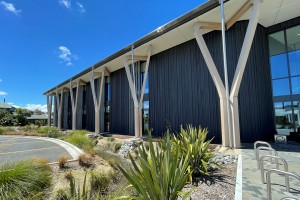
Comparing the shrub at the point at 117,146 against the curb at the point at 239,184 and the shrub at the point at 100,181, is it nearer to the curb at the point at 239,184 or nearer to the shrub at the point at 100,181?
the shrub at the point at 100,181

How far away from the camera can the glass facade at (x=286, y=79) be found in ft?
36.6

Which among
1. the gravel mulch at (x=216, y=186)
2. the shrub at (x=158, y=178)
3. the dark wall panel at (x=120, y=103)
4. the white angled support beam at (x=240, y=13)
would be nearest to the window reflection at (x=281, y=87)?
the white angled support beam at (x=240, y=13)

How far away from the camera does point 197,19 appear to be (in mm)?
10969

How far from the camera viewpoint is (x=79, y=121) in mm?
28812

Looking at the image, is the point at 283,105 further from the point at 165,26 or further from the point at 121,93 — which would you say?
the point at 121,93

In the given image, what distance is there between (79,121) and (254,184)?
92.1 feet

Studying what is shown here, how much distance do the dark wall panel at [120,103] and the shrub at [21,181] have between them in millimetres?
13826

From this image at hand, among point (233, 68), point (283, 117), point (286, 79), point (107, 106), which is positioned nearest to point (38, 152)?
point (233, 68)

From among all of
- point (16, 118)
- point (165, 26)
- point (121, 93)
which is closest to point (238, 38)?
point (165, 26)

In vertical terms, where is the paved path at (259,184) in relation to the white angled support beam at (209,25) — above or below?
below

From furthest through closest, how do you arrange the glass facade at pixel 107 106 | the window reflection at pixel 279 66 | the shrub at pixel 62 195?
the glass facade at pixel 107 106 → the window reflection at pixel 279 66 → the shrub at pixel 62 195

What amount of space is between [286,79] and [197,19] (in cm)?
685

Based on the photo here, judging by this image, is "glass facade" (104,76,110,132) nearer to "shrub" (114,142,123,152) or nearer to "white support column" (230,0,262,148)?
"shrub" (114,142,123,152)

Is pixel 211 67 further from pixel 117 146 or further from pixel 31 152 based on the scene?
pixel 31 152
